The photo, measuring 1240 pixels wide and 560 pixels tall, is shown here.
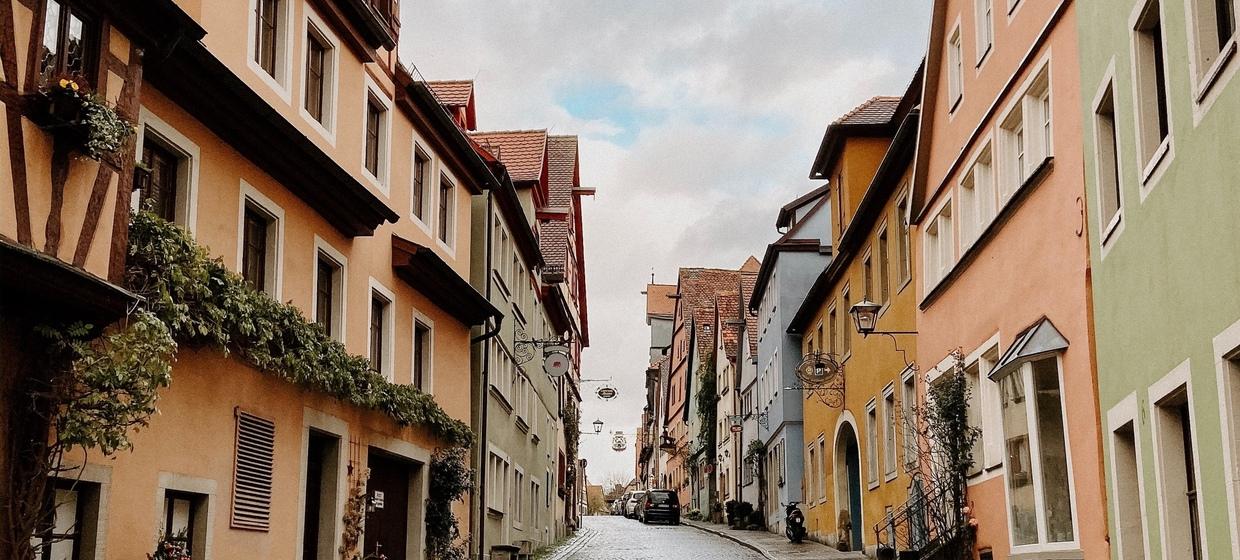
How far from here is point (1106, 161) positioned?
13.0 metres

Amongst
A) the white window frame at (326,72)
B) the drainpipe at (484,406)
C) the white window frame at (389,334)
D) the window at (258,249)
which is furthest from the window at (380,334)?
the drainpipe at (484,406)

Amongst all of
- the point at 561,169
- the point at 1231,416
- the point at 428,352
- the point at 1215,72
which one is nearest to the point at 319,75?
the point at 428,352

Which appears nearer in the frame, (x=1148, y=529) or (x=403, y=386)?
(x=1148, y=529)

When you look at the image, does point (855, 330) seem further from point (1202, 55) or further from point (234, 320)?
point (1202, 55)

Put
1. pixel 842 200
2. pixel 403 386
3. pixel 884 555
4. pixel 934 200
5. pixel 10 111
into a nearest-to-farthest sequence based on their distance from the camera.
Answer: pixel 10 111 < pixel 403 386 < pixel 934 200 < pixel 884 555 < pixel 842 200

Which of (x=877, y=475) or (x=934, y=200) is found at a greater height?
(x=934, y=200)

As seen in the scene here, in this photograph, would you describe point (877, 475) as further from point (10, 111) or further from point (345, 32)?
point (10, 111)

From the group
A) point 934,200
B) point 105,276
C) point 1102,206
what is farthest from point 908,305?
point 105,276

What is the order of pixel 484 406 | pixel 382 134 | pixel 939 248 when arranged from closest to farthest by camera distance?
pixel 382 134
pixel 939 248
pixel 484 406

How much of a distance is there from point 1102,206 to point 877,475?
14339mm

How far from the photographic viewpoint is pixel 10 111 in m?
8.88

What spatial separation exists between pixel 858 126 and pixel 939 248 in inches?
300

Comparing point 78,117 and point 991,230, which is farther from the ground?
point 991,230

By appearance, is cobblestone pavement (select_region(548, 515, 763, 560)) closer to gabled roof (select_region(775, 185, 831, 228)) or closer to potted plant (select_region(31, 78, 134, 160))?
gabled roof (select_region(775, 185, 831, 228))
